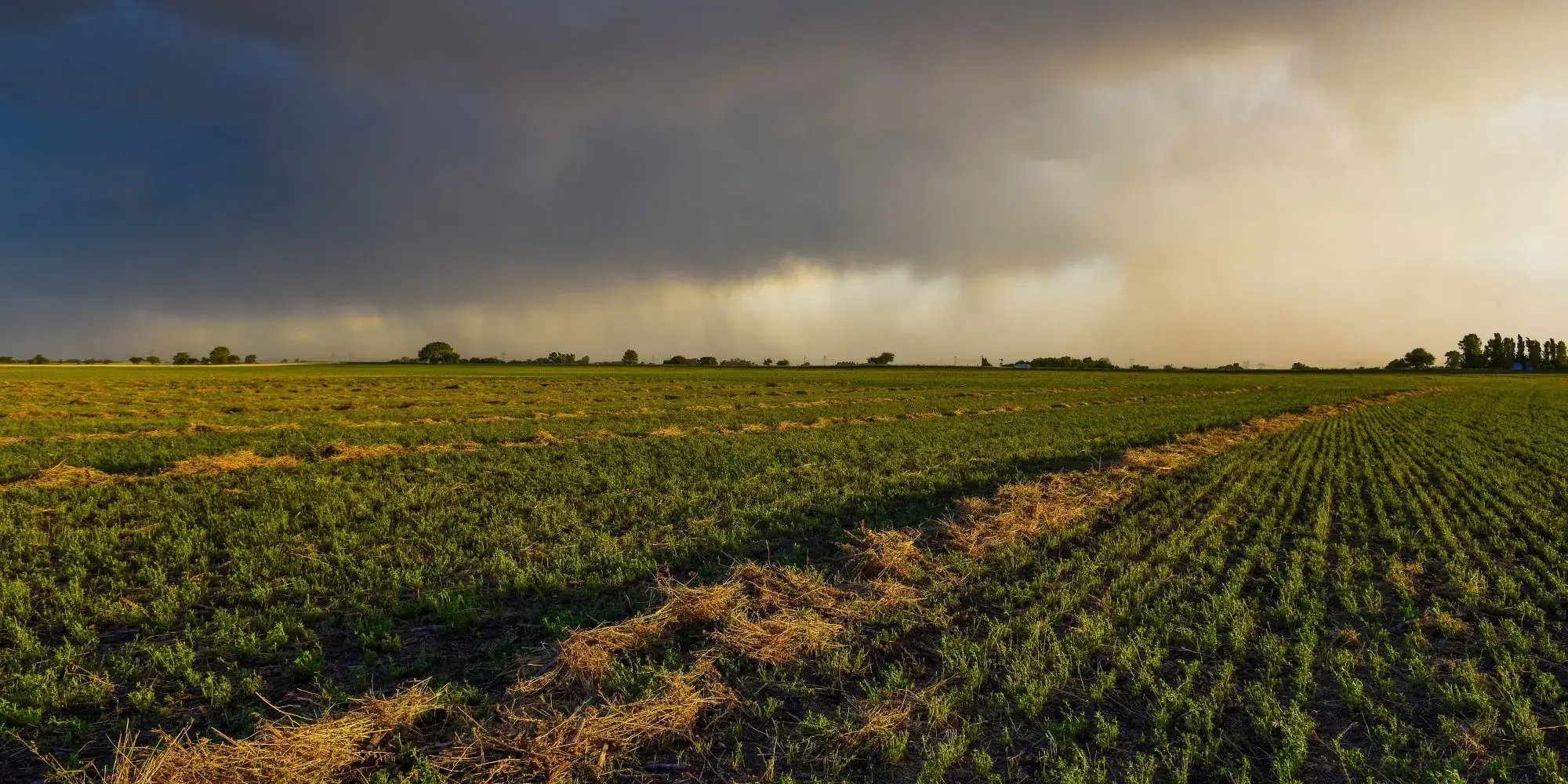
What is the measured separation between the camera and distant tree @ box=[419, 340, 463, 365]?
190 m

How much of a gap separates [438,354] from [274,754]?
695ft

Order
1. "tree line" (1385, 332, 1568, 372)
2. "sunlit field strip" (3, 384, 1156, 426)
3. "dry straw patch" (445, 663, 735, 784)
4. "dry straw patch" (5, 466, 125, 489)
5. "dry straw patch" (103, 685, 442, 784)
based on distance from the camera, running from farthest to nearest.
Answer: "tree line" (1385, 332, 1568, 372), "sunlit field strip" (3, 384, 1156, 426), "dry straw patch" (5, 466, 125, 489), "dry straw patch" (445, 663, 735, 784), "dry straw patch" (103, 685, 442, 784)

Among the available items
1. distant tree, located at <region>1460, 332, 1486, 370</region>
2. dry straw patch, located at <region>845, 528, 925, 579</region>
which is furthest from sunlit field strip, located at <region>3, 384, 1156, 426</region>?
distant tree, located at <region>1460, 332, 1486, 370</region>

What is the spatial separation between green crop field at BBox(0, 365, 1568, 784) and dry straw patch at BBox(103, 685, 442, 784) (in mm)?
25

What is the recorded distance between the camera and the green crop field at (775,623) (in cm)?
516

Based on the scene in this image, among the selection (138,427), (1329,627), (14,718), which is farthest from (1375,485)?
(138,427)

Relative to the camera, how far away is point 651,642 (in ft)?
22.9

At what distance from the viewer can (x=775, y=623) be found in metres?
7.28

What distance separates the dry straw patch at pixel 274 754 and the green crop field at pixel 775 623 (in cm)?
2

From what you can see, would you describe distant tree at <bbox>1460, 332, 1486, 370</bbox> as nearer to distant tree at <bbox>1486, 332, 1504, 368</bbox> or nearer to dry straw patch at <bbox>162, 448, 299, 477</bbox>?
distant tree at <bbox>1486, 332, 1504, 368</bbox>

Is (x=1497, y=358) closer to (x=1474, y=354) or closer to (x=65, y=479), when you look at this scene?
(x=1474, y=354)

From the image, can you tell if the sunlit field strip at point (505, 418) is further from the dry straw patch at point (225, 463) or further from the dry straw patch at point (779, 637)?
the dry straw patch at point (779, 637)

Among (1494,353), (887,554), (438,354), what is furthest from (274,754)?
(1494,353)

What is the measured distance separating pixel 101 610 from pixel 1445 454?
110 ft
